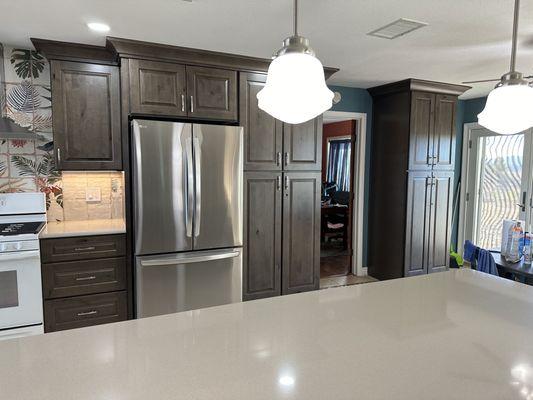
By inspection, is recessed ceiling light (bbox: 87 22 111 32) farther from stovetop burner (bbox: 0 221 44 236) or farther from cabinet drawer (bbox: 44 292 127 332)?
cabinet drawer (bbox: 44 292 127 332)

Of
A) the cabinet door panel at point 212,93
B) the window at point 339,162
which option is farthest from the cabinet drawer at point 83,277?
the window at point 339,162

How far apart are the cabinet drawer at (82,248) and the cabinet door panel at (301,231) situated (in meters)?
1.47

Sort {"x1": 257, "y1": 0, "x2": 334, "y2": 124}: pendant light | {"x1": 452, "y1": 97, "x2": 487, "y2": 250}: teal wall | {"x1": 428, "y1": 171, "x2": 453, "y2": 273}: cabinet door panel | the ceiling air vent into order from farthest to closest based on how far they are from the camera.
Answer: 1. {"x1": 452, "y1": 97, "x2": 487, "y2": 250}: teal wall
2. {"x1": 428, "y1": 171, "x2": 453, "y2": 273}: cabinet door panel
3. the ceiling air vent
4. {"x1": 257, "y1": 0, "x2": 334, "y2": 124}: pendant light

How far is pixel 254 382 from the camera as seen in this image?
0.88 metres

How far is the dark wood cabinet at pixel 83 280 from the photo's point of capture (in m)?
2.74

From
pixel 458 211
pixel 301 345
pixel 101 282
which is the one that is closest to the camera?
pixel 301 345

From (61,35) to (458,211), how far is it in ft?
17.0

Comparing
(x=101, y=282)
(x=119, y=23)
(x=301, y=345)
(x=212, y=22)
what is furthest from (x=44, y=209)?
(x=301, y=345)

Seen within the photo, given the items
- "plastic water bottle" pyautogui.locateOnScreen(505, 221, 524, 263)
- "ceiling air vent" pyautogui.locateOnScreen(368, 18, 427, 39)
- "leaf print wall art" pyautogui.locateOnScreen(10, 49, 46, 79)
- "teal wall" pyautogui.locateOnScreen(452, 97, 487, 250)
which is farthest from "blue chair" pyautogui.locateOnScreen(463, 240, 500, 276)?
"leaf print wall art" pyautogui.locateOnScreen(10, 49, 46, 79)

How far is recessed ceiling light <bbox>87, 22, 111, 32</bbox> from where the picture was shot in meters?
2.45

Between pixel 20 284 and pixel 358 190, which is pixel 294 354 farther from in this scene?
pixel 358 190

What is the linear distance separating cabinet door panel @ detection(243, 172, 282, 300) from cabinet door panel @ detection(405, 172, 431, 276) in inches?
64.2

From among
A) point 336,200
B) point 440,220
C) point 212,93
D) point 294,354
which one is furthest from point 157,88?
point 336,200

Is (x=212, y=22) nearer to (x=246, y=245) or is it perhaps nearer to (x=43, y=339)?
(x=246, y=245)
